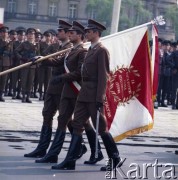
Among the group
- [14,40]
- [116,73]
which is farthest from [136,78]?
[14,40]

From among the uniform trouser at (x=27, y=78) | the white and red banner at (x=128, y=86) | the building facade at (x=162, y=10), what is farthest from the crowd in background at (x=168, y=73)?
the building facade at (x=162, y=10)

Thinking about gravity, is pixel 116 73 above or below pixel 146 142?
above

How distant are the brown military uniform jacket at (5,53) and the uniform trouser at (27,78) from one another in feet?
1.54

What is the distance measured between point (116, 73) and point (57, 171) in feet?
6.05

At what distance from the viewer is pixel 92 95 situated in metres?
11.0

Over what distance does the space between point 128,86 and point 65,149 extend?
1.92 m

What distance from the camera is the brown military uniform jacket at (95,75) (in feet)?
35.7

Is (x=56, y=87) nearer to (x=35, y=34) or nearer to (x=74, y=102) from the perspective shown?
(x=74, y=102)


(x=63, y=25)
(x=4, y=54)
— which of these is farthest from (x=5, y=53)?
(x=63, y=25)

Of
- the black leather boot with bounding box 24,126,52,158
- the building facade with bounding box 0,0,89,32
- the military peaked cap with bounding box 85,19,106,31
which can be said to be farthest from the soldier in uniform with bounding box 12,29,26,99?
the building facade with bounding box 0,0,89,32

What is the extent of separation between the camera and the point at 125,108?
476 inches

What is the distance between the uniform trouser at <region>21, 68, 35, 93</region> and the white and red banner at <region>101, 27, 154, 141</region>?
32.1ft

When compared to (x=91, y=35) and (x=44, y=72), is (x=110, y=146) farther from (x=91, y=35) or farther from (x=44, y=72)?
(x=44, y=72)

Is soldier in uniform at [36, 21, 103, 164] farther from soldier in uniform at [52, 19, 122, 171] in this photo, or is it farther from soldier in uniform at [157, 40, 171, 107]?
soldier in uniform at [157, 40, 171, 107]
